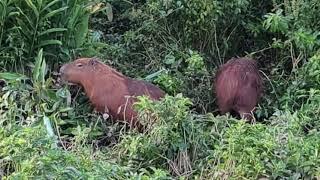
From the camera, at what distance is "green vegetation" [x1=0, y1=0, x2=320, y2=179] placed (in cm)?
543

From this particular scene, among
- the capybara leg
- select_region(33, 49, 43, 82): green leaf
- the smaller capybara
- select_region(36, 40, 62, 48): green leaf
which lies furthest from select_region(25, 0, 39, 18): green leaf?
the capybara leg

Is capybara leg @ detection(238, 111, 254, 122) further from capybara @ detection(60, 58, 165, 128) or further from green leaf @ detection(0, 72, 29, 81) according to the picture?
green leaf @ detection(0, 72, 29, 81)

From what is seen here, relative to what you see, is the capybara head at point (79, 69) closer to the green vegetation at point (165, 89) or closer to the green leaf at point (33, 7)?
the green vegetation at point (165, 89)

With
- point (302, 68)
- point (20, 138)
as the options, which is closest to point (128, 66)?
point (302, 68)

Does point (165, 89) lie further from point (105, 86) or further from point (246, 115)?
point (246, 115)

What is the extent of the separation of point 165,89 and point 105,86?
1.81 feet

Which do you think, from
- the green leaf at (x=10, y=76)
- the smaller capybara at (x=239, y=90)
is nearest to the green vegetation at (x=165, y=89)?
the green leaf at (x=10, y=76)

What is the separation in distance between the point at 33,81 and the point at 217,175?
1884mm

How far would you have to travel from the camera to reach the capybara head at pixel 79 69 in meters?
6.71

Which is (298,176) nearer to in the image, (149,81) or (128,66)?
(149,81)

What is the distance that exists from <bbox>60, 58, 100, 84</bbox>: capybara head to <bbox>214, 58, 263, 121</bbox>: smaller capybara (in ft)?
3.60

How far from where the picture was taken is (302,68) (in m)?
7.18

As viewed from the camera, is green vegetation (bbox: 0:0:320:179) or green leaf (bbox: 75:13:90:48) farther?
green leaf (bbox: 75:13:90:48)

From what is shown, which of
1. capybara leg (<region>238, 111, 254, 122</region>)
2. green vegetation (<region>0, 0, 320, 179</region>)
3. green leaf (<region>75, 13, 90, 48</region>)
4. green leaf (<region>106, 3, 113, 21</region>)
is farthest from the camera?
green leaf (<region>106, 3, 113, 21</region>)
